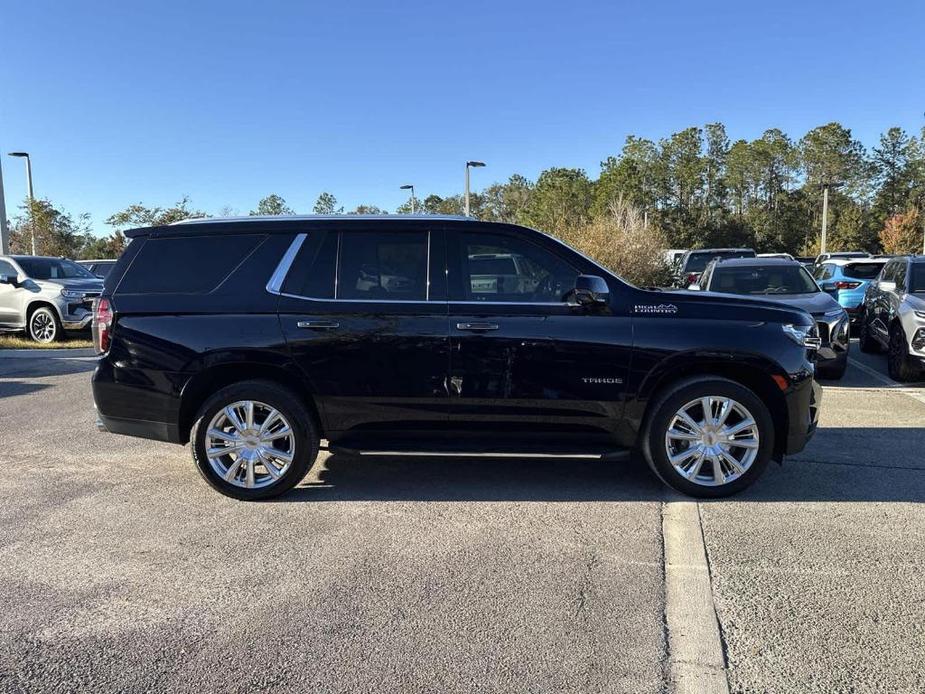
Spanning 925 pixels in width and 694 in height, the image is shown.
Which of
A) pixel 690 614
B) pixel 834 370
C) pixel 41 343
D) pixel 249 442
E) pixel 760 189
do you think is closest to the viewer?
pixel 690 614

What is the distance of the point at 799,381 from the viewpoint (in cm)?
461

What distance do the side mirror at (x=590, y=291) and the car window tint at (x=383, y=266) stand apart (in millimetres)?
1015

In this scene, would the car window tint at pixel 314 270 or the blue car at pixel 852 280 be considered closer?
the car window tint at pixel 314 270

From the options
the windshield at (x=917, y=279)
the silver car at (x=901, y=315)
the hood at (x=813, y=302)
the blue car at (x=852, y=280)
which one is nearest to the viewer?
the silver car at (x=901, y=315)

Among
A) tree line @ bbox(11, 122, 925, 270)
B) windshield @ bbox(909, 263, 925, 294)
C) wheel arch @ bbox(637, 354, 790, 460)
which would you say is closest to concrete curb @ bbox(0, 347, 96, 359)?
wheel arch @ bbox(637, 354, 790, 460)

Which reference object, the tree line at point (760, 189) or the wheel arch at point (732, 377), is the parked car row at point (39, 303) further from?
the tree line at point (760, 189)

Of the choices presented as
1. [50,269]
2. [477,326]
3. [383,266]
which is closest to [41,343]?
[50,269]

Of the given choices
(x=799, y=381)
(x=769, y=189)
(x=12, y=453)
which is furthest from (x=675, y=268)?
(x=769, y=189)

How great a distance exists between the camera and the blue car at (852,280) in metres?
14.3

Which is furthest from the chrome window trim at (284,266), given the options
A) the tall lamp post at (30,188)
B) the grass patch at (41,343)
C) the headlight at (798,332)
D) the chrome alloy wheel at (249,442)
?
the tall lamp post at (30,188)

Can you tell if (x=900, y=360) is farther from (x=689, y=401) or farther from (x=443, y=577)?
(x=443, y=577)

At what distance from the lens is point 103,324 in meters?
4.73

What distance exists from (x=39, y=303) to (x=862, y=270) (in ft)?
54.9

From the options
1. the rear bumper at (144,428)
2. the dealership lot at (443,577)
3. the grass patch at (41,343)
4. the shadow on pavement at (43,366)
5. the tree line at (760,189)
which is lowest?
the dealership lot at (443,577)
